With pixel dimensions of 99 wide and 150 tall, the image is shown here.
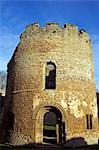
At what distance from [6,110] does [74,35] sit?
7649mm

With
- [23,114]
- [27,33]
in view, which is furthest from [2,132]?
[27,33]

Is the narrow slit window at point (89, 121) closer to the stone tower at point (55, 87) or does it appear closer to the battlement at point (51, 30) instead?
the stone tower at point (55, 87)

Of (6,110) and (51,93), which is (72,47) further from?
(6,110)

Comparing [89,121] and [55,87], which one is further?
[89,121]

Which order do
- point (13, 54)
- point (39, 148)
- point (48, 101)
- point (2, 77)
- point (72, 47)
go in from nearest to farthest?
1. point (39, 148)
2. point (48, 101)
3. point (72, 47)
4. point (13, 54)
5. point (2, 77)

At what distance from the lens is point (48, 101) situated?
16.7 metres

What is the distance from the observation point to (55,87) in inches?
679

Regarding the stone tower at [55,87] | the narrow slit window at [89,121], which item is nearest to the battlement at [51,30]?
the stone tower at [55,87]

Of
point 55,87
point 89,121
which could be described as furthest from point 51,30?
point 89,121

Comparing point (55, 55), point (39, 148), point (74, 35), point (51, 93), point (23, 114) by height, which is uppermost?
point (74, 35)

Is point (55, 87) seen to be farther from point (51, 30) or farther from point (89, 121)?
point (51, 30)

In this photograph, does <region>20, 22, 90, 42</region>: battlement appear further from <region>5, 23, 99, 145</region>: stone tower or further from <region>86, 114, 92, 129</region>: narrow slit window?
<region>86, 114, 92, 129</region>: narrow slit window

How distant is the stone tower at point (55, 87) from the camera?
16.5 meters

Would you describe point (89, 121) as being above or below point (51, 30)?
below
